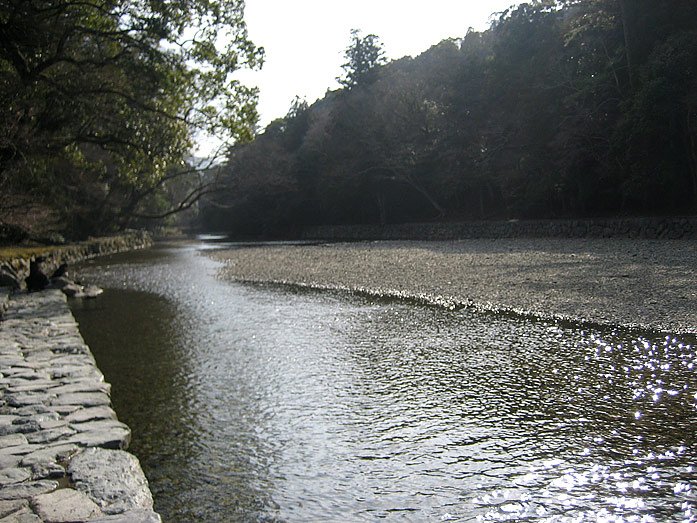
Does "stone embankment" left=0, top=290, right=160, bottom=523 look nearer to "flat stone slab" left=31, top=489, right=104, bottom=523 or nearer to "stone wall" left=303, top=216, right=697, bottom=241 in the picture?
"flat stone slab" left=31, top=489, right=104, bottom=523

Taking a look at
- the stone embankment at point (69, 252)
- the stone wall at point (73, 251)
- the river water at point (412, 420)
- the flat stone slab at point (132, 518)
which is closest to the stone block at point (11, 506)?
the flat stone slab at point (132, 518)

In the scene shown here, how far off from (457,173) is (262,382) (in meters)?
28.0

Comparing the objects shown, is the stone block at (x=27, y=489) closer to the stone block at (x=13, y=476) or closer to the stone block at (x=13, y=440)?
the stone block at (x=13, y=476)

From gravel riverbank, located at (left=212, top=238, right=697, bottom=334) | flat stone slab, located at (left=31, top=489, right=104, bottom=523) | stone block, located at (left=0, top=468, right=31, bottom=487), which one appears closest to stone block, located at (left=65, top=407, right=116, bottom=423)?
stone block, located at (left=0, top=468, right=31, bottom=487)

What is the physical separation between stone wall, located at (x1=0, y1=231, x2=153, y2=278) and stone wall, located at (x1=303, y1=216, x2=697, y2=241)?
15962 millimetres

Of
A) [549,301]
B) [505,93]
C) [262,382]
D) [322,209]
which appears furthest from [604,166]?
[322,209]

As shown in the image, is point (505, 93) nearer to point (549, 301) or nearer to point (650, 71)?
point (650, 71)

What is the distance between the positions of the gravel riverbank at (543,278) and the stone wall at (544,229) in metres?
2.38

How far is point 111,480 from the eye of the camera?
10.4 ft

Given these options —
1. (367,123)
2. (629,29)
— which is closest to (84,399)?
(629,29)

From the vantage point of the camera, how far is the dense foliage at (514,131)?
21.0 m

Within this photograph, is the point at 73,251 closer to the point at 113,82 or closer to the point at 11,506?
the point at 113,82

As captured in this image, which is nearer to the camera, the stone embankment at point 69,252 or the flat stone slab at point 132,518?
the flat stone slab at point 132,518

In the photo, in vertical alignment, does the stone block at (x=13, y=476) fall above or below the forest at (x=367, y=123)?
below
